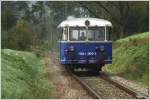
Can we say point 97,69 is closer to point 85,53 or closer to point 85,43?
point 85,53

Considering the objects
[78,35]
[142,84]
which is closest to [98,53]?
[78,35]

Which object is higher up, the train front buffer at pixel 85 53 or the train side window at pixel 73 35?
the train side window at pixel 73 35

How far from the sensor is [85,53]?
23.5 meters

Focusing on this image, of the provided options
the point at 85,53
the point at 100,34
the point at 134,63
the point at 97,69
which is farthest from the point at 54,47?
the point at 85,53

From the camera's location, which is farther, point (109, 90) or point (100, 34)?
point (100, 34)

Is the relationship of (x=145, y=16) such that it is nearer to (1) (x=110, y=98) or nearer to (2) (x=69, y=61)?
(2) (x=69, y=61)

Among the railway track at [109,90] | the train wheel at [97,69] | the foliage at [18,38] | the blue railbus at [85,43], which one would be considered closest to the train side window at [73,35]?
the blue railbus at [85,43]

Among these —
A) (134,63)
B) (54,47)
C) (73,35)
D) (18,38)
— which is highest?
(73,35)

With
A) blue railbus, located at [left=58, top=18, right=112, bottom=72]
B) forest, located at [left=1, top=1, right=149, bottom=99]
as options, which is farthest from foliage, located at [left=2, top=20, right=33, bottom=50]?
blue railbus, located at [left=58, top=18, right=112, bottom=72]

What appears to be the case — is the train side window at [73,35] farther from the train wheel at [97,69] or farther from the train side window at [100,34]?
the train wheel at [97,69]

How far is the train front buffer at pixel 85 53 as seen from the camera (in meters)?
23.3

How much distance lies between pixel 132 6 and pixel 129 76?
24.6 meters

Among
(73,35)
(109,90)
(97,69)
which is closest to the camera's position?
(109,90)

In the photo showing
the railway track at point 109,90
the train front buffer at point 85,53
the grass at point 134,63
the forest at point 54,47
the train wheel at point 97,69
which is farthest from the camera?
the train wheel at point 97,69
